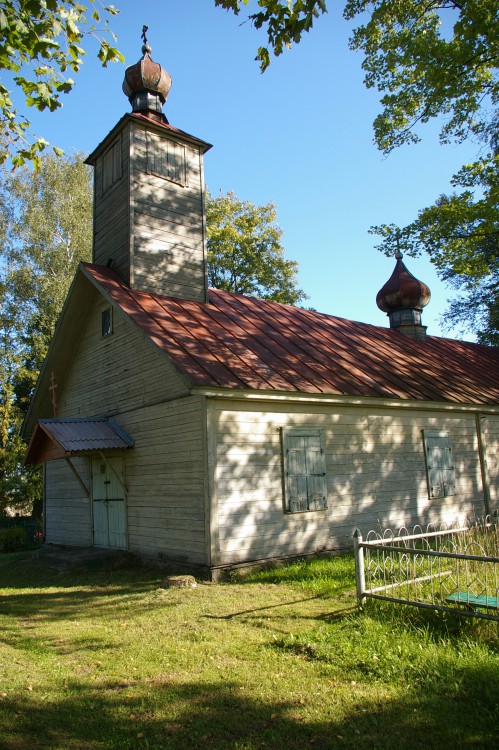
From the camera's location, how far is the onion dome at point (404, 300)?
63.6ft

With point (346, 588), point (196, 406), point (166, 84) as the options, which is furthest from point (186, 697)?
point (166, 84)

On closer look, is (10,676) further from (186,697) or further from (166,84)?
(166,84)

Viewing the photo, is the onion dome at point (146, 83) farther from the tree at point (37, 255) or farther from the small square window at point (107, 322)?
the tree at point (37, 255)

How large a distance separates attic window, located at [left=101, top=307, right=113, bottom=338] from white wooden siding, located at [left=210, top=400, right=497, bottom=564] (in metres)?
4.41

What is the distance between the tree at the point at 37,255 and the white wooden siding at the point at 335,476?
1771 cm

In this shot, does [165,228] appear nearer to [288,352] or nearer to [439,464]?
[288,352]

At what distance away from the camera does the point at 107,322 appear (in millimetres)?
13062

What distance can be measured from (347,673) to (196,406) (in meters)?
5.53

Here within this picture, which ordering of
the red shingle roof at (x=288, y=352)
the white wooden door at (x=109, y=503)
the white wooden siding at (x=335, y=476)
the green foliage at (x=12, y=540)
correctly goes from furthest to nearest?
the green foliage at (x=12, y=540) → the white wooden door at (x=109, y=503) → the red shingle roof at (x=288, y=352) → the white wooden siding at (x=335, y=476)

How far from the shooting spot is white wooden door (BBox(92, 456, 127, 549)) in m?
12.0

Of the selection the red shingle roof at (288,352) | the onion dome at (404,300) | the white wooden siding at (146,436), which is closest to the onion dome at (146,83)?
the red shingle roof at (288,352)

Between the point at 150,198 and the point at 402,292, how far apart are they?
10.2 metres

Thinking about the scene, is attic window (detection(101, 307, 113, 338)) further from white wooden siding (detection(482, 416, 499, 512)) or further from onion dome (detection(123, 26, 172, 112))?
white wooden siding (detection(482, 416, 499, 512))

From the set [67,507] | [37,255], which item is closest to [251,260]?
[37,255]
